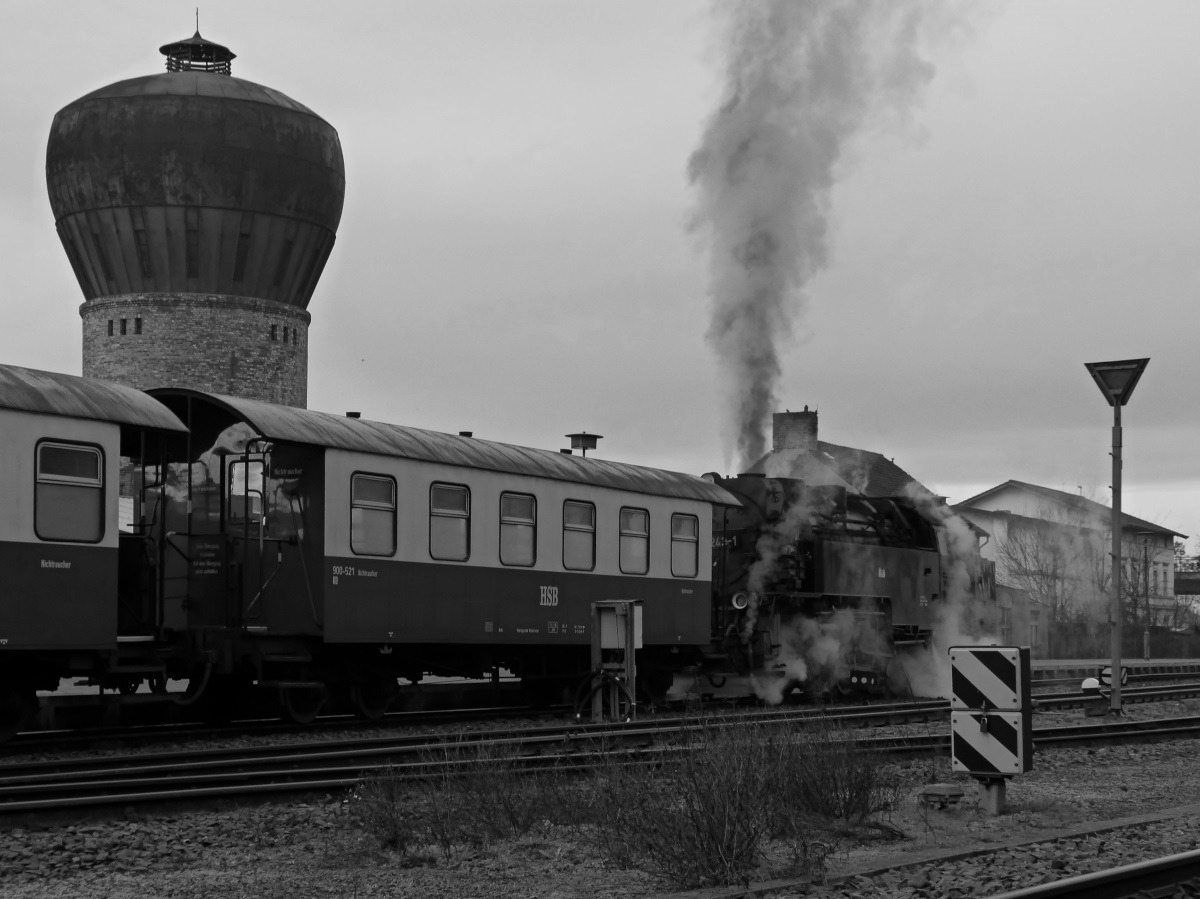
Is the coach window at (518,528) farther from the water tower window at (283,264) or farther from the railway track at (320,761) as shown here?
the water tower window at (283,264)

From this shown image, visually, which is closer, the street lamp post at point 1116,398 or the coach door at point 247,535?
Result: the coach door at point 247,535

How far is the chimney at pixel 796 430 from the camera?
68.6m

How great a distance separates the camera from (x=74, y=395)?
52.1 feet

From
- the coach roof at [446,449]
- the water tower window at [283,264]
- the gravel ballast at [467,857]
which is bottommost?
the gravel ballast at [467,857]

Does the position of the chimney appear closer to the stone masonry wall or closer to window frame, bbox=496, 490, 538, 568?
the stone masonry wall

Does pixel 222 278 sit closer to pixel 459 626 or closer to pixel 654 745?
pixel 459 626

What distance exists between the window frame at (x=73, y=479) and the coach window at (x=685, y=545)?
10101mm

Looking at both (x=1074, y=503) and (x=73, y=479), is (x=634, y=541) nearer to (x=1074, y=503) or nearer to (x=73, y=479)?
(x=73, y=479)

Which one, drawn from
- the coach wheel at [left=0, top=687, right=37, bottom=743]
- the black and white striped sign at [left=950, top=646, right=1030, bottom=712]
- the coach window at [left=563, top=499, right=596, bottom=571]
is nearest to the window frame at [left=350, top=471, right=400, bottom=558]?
the coach window at [left=563, top=499, right=596, bottom=571]

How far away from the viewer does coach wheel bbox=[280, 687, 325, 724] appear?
1897cm

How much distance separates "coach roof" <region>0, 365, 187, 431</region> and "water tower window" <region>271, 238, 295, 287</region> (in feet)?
115

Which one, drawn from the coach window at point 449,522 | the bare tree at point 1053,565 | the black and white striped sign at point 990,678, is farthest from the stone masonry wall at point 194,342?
the black and white striped sign at point 990,678

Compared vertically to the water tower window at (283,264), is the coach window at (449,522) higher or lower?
lower

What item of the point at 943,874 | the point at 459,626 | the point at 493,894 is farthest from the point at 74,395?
the point at 943,874
